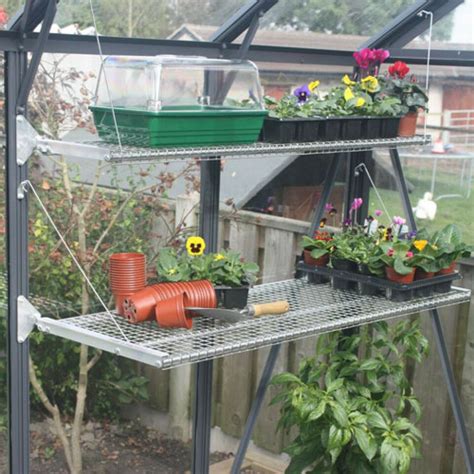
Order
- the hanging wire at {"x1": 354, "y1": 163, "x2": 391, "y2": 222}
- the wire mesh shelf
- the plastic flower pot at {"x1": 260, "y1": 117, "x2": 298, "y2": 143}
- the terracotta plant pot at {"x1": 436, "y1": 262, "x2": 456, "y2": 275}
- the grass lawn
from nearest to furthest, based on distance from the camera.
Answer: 1. the wire mesh shelf
2. the plastic flower pot at {"x1": 260, "y1": 117, "x2": 298, "y2": 143}
3. the terracotta plant pot at {"x1": 436, "y1": 262, "x2": 456, "y2": 275}
4. the grass lawn
5. the hanging wire at {"x1": 354, "y1": 163, "x2": 391, "y2": 222}

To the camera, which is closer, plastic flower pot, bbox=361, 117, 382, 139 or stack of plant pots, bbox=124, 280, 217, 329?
stack of plant pots, bbox=124, 280, 217, 329

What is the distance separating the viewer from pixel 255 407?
3.42 metres

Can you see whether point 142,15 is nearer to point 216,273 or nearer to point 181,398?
point 216,273

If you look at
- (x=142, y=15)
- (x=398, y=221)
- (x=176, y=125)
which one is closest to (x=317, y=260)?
(x=398, y=221)

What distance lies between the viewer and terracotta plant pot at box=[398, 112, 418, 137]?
3.44 m

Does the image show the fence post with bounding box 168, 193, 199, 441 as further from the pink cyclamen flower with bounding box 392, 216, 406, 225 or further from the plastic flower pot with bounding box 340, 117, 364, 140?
the pink cyclamen flower with bounding box 392, 216, 406, 225

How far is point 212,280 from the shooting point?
9.47ft

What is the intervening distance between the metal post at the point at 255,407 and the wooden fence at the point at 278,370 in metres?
0.17

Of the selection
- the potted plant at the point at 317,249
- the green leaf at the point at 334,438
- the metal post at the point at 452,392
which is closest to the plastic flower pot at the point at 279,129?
the potted plant at the point at 317,249

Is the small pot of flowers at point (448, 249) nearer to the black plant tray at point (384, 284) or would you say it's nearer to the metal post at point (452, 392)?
the black plant tray at point (384, 284)

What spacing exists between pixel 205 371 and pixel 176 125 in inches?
40.2

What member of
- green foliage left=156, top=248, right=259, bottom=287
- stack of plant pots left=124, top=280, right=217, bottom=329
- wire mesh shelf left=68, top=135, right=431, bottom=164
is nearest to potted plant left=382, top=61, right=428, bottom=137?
wire mesh shelf left=68, top=135, right=431, bottom=164

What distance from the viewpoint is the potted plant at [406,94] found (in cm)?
344

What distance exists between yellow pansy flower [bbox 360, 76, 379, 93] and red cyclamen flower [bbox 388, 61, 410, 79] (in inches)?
3.5
